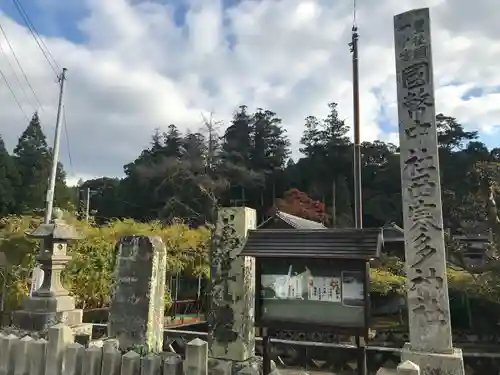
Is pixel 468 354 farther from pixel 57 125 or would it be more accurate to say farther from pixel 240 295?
pixel 57 125

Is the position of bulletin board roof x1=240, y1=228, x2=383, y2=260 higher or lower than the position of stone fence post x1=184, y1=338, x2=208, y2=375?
higher

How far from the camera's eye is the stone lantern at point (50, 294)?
7.80m

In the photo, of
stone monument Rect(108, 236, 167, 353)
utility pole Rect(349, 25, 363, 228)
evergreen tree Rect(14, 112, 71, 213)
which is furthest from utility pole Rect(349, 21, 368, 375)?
evergreen tree Rect(14, 112, 71, 213)

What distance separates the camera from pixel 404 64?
6.95 metres

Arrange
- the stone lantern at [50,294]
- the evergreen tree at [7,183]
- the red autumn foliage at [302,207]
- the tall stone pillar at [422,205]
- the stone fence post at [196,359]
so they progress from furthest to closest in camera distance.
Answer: the red autumn foliage at [302,207] → the evergreen tree at [7,183] → the stone lantern at [50,294] → the tall stone pillar at [422,205] → the stone fence post at [196,359]

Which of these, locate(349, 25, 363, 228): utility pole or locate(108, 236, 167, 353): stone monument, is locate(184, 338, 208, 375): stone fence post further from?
locate(349, 25, 363, 228): utility pole

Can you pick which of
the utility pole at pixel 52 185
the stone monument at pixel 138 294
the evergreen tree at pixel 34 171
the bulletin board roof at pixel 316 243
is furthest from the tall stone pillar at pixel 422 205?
the evergreen tree at pixel 34 171

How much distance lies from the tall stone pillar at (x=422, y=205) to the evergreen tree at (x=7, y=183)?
1278 inches

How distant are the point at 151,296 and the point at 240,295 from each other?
1.35 meters

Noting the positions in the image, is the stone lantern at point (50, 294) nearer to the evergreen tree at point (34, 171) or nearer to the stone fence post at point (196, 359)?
the stone fence post at point (196, 359)

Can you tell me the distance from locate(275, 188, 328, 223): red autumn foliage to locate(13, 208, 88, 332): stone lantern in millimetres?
24016

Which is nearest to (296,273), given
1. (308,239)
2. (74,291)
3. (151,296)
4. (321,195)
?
(308,239)

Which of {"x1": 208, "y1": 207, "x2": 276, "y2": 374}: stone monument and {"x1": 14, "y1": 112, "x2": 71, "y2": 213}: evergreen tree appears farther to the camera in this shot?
{"x1": 14, "y1": 112, "x2": 71, "y2": 213}: evergreen tree

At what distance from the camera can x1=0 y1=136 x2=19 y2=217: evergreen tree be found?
3153 cm
